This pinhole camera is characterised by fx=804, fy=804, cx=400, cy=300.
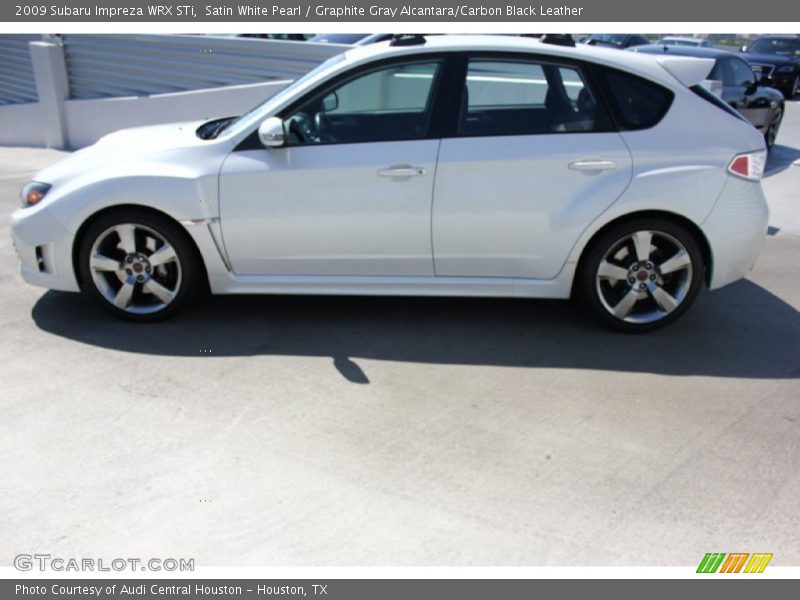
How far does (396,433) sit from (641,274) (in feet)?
6.80

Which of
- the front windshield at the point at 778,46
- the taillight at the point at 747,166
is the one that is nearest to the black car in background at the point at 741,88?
the taillight at the point at 747,166

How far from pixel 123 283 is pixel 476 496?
9.27 feet

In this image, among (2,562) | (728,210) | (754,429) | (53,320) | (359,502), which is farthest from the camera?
(53,320)

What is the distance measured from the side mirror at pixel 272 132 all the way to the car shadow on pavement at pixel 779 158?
746cm

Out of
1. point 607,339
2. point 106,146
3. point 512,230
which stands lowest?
point 607,339

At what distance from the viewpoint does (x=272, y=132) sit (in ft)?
15.8

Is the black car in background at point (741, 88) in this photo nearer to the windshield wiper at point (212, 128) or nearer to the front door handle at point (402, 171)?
the front door handle at point (402, 171)

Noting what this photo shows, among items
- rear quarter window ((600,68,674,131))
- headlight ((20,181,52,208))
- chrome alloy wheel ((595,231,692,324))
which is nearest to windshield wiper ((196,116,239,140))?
headlight ((20,181,52,208))

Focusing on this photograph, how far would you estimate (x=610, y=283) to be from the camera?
5129 mm

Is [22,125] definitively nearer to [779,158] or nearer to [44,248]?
[44,248]

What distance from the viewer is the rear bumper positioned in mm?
4934

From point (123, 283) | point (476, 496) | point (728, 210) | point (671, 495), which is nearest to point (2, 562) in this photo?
point (476, 496)

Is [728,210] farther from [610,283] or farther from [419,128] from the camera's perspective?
[419,128]

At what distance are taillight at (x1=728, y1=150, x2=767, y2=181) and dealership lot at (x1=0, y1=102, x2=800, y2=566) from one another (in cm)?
104
